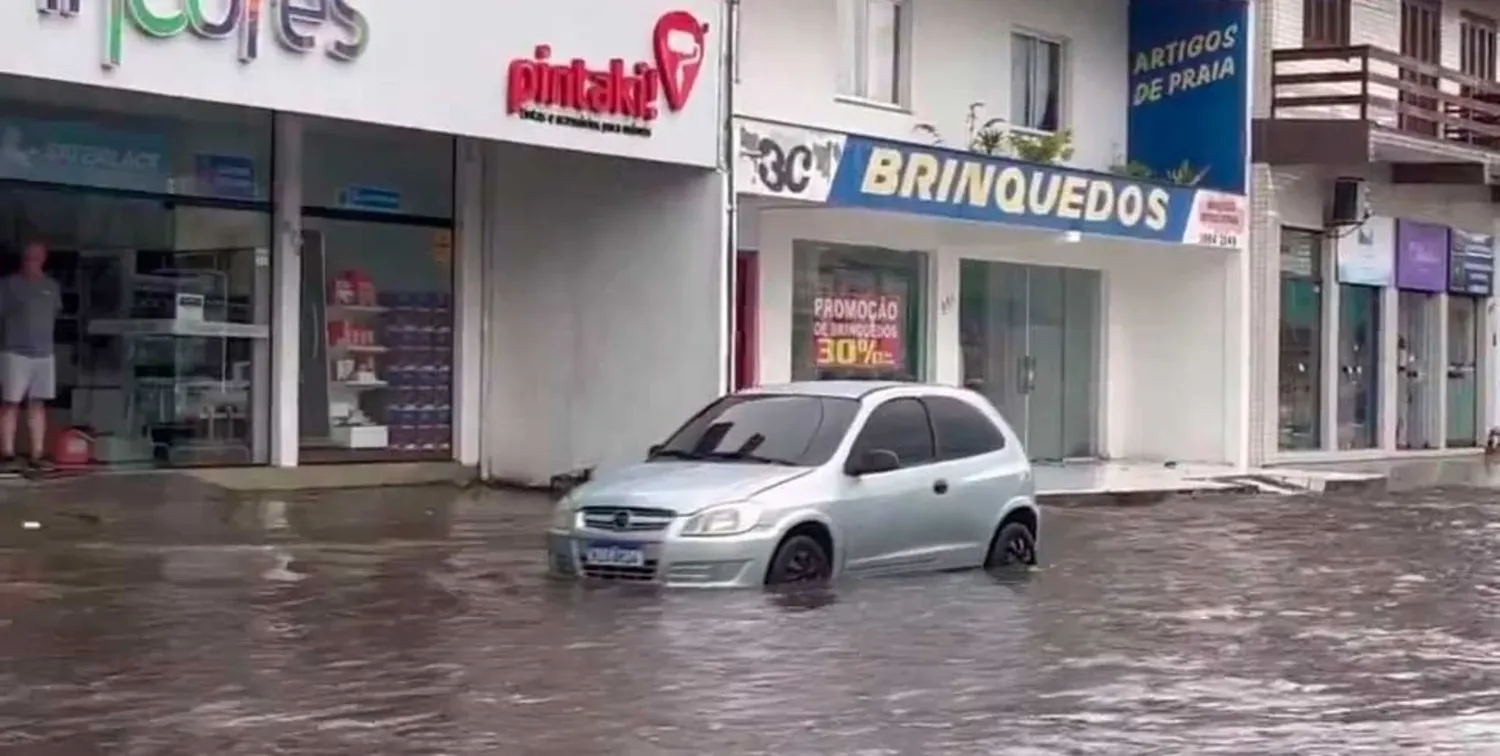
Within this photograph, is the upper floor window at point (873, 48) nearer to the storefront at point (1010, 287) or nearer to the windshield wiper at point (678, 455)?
the storefront at point (1010, 287)

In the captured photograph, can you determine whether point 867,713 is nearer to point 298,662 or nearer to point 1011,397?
point 298,662

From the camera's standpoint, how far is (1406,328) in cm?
3462

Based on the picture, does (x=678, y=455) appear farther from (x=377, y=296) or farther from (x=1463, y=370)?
(x=1463, y=370)

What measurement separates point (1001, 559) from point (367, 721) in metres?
7.32

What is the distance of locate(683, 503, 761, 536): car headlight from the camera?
45.4 ft

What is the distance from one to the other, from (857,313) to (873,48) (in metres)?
3.00

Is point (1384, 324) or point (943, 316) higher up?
point (1384, 324)

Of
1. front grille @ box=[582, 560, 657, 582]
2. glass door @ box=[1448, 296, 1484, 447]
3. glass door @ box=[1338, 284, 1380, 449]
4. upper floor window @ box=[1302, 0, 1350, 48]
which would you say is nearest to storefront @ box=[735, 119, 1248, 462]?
glass door @ box=[1338, 284, 1380, 449]

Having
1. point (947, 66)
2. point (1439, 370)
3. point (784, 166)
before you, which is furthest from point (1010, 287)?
point (1439, 370)

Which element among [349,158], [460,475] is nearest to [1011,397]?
[460,475]

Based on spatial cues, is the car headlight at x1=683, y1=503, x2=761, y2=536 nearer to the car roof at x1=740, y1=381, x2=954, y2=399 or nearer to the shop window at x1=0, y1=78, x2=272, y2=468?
the car roof at x1=740, y1=381, x2=954, y2=399

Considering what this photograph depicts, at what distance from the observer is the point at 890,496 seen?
14.8m

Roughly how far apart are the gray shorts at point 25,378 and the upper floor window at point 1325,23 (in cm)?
1936

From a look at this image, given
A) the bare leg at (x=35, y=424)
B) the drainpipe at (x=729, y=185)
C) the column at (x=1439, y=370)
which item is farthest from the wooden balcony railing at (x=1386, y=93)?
the bare leg at (x=35, y=424)
